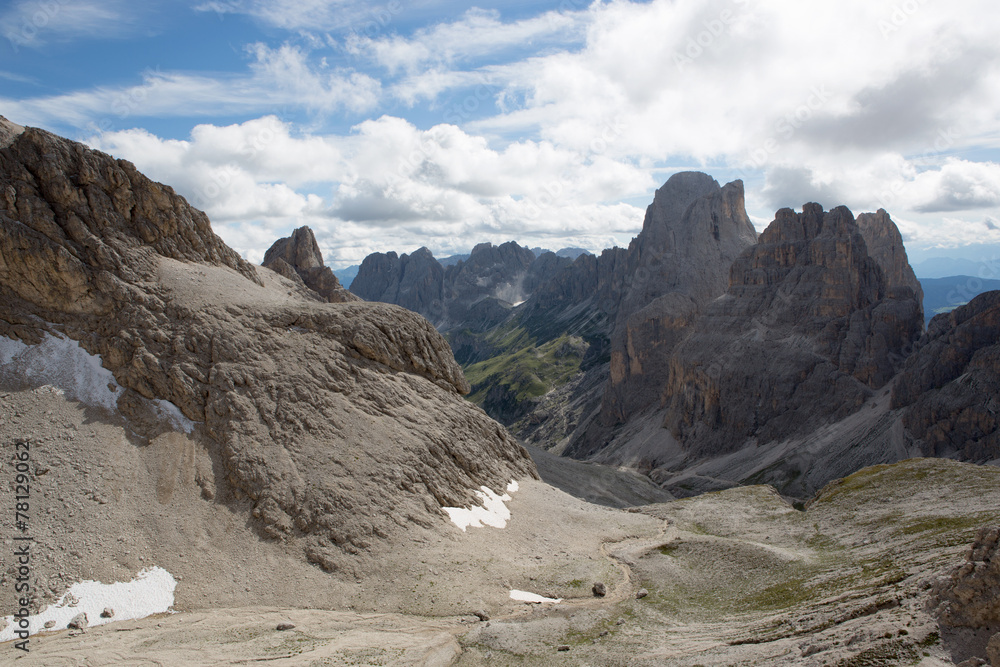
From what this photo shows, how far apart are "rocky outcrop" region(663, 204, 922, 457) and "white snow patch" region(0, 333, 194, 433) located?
122 metres

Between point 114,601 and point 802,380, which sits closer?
point 114,601

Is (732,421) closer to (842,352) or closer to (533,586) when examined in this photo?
(842,352)

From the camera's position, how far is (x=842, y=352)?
13412 cm

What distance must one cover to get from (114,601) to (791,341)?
14275cm

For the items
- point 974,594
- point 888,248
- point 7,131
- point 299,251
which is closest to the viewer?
point 974,594

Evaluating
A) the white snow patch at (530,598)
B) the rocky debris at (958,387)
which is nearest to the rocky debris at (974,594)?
the white snow patch at (530,598)

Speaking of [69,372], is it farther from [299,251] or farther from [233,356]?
Answer: [299,251]

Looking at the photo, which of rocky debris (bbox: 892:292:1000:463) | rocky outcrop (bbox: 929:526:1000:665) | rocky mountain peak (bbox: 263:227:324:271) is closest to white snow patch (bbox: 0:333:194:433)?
rocky outcrop (bbox: 929:526:1000:665)

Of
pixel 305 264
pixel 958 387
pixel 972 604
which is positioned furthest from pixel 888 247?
pixel 972 604

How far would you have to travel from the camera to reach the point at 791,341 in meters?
143

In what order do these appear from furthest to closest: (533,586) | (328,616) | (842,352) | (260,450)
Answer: (842,352) < (260,450) < (533,586) < (328,616)

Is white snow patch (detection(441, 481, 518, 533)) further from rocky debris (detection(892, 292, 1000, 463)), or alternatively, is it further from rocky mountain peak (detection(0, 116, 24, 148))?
rocky debris (detection(892, 292, 1000, 463))

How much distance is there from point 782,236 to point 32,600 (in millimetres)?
167063

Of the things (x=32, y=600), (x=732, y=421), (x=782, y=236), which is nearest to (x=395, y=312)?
(x=32, y=600)
